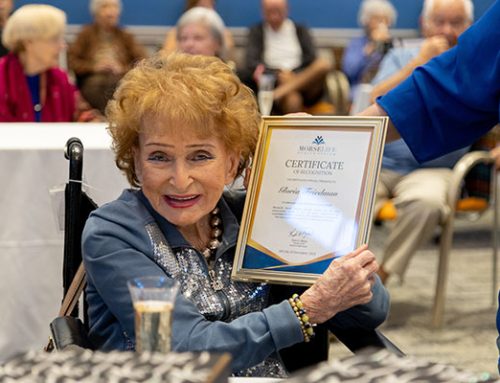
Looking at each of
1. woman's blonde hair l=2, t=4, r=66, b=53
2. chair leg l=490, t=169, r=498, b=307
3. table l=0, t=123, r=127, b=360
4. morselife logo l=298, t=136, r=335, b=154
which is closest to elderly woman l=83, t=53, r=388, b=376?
morselife logo l=298, t=136, r=335, b=154

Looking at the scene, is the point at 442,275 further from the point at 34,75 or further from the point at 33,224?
the point at 34,75

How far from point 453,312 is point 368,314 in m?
3.04

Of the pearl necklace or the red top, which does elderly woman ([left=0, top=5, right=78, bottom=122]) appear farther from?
the pearl necklace

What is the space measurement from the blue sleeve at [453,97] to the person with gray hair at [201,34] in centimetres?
322

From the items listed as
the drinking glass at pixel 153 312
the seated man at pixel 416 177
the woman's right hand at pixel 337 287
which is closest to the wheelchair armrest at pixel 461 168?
the seated man at pixel 416 177

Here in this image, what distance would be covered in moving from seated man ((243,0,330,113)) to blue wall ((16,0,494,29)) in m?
1.02

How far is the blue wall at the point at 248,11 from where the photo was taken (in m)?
9.50

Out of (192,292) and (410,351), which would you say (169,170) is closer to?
(192,292)

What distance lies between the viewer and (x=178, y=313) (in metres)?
1.92

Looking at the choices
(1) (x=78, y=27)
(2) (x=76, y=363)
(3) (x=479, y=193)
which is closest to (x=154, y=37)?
(1) (x=78, y=27)

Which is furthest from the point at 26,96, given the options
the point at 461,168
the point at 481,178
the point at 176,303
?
the point at 176,303

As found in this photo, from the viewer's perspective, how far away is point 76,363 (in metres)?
1.23

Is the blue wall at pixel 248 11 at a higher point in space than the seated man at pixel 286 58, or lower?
higher

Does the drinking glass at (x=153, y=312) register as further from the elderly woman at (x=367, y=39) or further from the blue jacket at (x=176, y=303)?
the elderly woman at (x=367, y=39)
